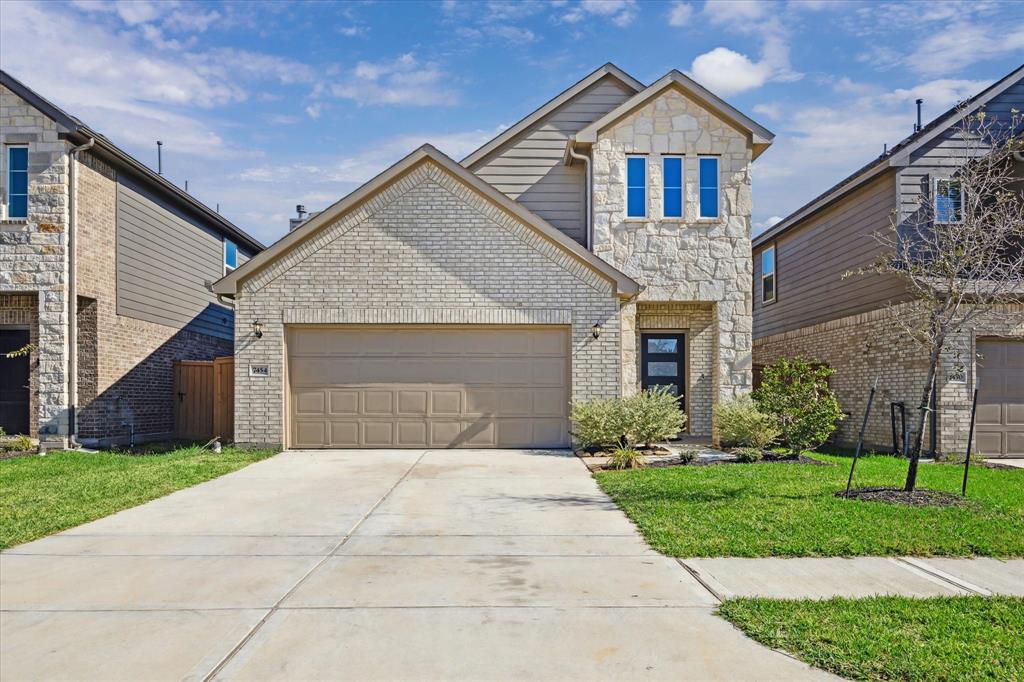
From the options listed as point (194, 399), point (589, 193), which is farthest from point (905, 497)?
point (194, 399)

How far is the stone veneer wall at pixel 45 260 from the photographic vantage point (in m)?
15.2

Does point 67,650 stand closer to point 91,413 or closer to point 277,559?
point 277,559

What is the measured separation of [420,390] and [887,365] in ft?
32.4

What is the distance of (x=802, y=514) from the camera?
840cm

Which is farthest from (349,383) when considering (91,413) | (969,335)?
(969,335)

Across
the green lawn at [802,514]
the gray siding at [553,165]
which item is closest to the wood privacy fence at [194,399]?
the gray siding at [553,165]

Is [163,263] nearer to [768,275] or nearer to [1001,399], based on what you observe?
[768,275]

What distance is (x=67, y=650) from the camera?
4.65 metres

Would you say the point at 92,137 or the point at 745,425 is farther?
the point at 92,137

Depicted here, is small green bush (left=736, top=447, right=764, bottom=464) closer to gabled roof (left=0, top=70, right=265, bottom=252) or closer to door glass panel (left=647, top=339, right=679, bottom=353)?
door glass panel (left=647, top=339, right=679, bottom=353)

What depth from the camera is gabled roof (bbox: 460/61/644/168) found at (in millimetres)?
18344

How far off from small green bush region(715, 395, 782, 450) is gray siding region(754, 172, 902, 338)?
14.4 feet

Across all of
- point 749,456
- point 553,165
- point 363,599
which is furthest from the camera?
point 553,165

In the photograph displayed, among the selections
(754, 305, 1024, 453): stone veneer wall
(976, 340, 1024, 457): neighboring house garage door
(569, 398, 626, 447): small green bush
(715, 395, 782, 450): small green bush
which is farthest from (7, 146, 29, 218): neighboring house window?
(976, 340, 1024, 457): neighboring house garage door
